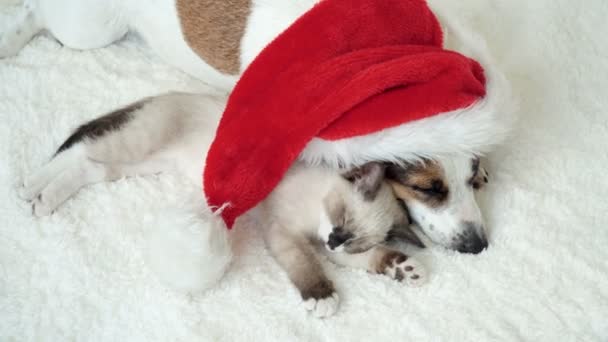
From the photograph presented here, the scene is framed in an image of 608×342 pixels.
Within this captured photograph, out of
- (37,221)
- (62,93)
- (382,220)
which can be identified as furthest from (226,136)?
(62,93)

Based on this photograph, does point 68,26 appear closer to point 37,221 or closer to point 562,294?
point 37,221

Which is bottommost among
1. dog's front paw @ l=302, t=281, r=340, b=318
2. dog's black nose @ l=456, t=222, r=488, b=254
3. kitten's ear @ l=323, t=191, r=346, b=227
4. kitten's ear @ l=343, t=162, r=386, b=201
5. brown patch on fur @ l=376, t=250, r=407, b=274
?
dog's front paw @ l=302, t=281, r=340, b=318

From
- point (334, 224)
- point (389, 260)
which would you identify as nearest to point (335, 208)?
point (334, 224)

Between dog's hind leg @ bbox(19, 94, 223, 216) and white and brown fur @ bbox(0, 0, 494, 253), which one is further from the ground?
white and brown fur @ bbox(0, 0, 494, 253)

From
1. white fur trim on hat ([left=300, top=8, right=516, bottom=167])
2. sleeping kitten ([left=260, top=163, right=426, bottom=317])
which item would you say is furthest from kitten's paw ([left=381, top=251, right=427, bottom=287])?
white fur trim on hat ([left=300, top=8, right=516, bottom=167])

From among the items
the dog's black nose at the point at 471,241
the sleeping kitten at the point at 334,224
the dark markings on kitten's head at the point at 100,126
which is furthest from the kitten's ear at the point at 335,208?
the dark markings on kitten's head at the point at 100,126

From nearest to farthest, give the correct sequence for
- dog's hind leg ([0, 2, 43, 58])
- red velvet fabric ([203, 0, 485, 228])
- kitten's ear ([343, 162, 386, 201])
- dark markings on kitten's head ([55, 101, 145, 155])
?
red velvet fabric ([203, 0, 485, 228]) < kitten's ear ([343, 162, 386, 201]) < dark markings on kitten's head ([55, 101, 145, 155]) < dog's hind leg ([0, 2, 43, 58])

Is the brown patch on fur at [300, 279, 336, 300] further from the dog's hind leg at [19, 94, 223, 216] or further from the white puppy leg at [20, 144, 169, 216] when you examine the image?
the white puppy leg at [20, 144, 169, 216]

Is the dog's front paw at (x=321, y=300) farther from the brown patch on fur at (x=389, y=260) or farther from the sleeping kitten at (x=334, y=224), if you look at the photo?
the brown patch on fur at (x=389, y=260)

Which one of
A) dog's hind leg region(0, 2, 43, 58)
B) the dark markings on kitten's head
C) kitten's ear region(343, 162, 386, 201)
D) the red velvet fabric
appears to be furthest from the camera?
dog's hind leg region(0, 2, 43, 58)
